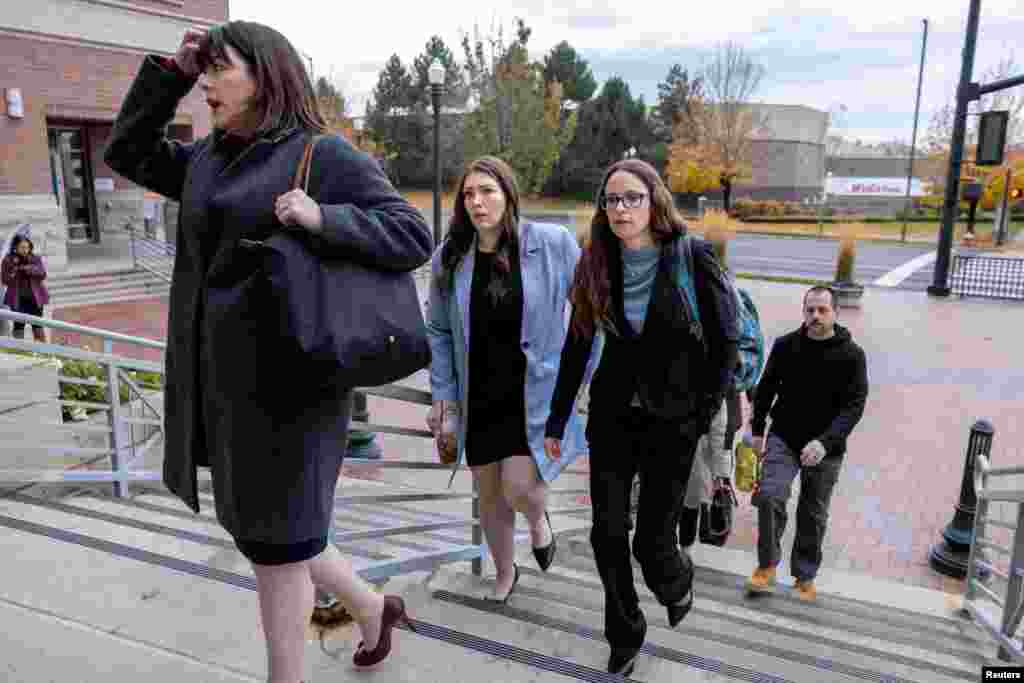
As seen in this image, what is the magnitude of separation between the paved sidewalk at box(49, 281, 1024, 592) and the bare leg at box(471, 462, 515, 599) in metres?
1.52

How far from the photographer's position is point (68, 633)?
231 centimetres

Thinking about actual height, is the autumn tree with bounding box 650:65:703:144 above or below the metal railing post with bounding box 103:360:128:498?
above

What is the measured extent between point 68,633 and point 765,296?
1656 cm

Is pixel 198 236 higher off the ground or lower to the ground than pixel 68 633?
higher

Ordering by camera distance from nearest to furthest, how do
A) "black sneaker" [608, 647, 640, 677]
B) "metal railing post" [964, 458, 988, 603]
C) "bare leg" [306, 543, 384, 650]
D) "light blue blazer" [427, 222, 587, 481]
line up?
"bare leg" [306, 543, 384, 650], "black sneaker" [608, 647, 640, 677], "light blue blazer" [427, 222, 587, 481], "metal railing post" [964, 458, 988, 603]

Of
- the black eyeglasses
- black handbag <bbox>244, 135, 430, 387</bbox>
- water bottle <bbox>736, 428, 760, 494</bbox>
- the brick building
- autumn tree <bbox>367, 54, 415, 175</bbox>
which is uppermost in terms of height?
autumn tree <bbox>367, 54, 415, 175</bbox>

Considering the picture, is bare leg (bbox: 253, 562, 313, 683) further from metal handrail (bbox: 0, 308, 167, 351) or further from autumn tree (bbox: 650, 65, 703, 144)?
autumn tree (bbox: 650, 65, 703, 144)

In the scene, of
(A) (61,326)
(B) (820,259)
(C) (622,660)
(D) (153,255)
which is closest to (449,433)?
(C) (622,660)

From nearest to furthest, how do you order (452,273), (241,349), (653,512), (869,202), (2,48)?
1. (241,349)
2. (653,512)
3. (452,273)
4. (2,48)
5. (869,202)

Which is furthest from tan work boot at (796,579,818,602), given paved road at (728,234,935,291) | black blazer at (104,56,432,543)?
paved road at (728,234,935,291)

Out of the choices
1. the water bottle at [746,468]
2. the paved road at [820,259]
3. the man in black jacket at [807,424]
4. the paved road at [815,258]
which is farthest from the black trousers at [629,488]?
the paved road at [815,258]

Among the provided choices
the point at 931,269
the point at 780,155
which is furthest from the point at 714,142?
the point at 931,269

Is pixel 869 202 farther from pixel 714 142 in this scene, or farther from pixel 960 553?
pixel 960 553

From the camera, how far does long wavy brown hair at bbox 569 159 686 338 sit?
105 inches
